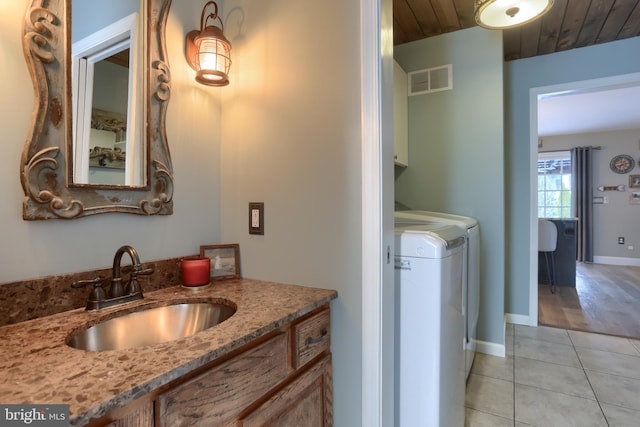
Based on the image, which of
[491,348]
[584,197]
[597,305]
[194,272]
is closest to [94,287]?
[194,272]

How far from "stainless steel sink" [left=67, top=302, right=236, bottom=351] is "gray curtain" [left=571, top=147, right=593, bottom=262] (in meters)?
7.58

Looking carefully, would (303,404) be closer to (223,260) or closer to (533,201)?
(223,260)

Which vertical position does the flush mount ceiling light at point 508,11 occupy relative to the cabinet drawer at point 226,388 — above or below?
above

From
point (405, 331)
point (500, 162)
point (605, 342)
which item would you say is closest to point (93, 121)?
point (405, 331)

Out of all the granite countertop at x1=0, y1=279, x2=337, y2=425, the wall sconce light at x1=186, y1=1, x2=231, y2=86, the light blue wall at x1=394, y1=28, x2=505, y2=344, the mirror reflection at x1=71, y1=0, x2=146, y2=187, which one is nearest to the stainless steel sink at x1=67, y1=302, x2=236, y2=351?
the granite countertop at x1=0, y1=279, x2=337, y2=425

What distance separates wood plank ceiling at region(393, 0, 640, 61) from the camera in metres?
2.21

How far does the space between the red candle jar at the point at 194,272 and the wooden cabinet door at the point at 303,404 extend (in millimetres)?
499

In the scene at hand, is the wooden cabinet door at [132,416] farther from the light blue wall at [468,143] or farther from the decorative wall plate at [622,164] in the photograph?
the decorative wall plate at [622,164]

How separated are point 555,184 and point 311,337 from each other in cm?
770

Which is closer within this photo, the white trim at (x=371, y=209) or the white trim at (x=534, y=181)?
the white trim at (x=371, y=209)

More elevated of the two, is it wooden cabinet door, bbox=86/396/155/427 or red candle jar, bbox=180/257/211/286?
red candle jar, bbox=180/257/211/286

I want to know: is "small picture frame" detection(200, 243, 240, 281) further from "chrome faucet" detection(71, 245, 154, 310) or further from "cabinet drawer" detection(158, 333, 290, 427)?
"cabinet drawer" detection(158, 333, 290, 427)

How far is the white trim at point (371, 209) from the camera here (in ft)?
3.44

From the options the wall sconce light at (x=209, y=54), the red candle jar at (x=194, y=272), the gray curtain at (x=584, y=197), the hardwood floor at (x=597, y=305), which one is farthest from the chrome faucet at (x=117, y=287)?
the gray curtain at (x=584, y=197)
